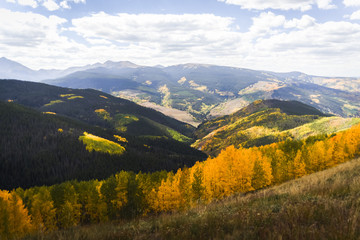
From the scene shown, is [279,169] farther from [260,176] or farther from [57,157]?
[57,157]

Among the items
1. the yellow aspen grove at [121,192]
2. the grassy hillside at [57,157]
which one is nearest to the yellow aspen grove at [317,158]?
the yellow aspen grove at [121,192]

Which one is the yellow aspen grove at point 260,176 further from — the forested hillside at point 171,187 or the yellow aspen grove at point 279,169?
the yellow aspen grove at point 279,169

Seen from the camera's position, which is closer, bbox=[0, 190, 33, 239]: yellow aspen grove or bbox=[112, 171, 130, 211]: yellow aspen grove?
bbox=[0, 190, 33, 239]: yellow aspen grove

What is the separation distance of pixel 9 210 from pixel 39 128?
16771cm

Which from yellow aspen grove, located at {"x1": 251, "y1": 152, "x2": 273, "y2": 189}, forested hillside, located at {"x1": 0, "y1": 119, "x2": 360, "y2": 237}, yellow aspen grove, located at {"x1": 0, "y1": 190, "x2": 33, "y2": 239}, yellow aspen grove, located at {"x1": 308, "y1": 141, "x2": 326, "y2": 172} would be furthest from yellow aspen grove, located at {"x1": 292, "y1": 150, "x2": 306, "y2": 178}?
yellow aspen grove, located at {"x1": 0, "y1": 190, "x2": 33, "y2": 239}

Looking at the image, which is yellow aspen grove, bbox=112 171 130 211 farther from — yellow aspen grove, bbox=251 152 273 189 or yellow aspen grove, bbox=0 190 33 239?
yellow aspen grove, bbox=251 152 273 189

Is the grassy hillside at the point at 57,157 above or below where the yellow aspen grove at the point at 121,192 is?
below

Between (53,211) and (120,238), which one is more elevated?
(120,238)

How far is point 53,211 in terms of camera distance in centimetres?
5312

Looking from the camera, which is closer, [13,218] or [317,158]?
[13,218]

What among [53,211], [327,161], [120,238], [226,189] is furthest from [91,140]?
[120,238]

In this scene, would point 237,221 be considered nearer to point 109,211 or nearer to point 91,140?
point 109,211

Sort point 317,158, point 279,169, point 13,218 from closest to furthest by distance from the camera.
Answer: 1. point 13,218
2. point 279,169
3. point 317,158

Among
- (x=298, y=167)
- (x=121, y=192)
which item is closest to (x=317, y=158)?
(x=298, y=167)
